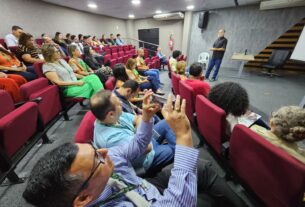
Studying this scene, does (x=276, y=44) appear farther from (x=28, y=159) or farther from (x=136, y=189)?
(x=28, y=159)

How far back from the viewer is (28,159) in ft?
5.43

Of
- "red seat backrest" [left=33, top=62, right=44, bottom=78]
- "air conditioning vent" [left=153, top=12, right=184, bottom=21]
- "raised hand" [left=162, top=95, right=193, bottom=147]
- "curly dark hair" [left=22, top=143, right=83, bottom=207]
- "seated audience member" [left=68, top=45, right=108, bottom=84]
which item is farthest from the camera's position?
"air conditioning vent" [left=153, top=12, right=184, bottom=21]

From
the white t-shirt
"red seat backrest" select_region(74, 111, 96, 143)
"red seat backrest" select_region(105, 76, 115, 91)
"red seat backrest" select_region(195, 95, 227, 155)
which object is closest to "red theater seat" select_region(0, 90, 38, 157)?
"red seat backrest" select_region(74, 111, 96, 143)

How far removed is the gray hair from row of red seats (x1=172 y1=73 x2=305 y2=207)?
264mm

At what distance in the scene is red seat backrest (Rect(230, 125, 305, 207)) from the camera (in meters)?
0.73

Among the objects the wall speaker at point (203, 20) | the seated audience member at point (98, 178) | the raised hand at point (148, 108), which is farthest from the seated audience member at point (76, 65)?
the wall speaker at point (203, 20)

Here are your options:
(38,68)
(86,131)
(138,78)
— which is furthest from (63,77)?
(86,131)

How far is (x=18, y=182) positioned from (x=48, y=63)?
1.55m

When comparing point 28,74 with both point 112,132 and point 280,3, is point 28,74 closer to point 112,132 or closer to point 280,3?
point 112,132

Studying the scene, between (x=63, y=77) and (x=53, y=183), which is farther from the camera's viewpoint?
(x=63, y=77)

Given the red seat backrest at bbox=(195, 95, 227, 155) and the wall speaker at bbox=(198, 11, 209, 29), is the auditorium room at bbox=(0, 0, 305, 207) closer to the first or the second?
the red seat backrest at bbox=(195, 95, 227, 155)

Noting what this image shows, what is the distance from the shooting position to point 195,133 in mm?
2148

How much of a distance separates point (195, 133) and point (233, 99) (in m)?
0.96

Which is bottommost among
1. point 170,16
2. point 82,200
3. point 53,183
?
point 82,200
